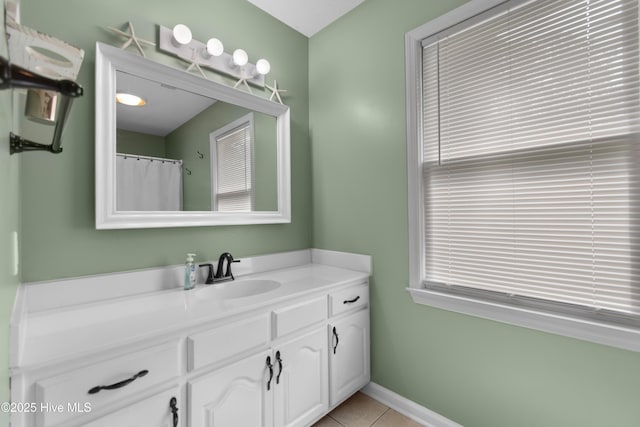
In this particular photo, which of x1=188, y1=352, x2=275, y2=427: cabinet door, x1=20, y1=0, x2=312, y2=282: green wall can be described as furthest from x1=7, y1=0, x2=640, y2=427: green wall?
x1=188, y1=352, x2=275, y2=427: cabinet door

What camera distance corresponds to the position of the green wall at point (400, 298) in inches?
47.7

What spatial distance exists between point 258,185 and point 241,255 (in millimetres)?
477

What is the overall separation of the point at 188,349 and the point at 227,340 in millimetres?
154

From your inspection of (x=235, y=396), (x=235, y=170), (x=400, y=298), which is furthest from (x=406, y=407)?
(x=235, y=170)

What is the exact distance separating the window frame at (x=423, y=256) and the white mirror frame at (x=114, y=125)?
3.16 ft

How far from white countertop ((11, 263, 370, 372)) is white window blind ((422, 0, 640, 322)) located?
806mm

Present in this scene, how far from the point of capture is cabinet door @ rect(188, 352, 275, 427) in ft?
3.68

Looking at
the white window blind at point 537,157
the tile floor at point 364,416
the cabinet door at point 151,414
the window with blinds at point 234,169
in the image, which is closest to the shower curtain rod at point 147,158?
the window with blinds at point 234,169

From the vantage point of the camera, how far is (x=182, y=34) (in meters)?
1.56

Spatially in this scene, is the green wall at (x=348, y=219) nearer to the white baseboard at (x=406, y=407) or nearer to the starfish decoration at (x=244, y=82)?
the white baseboard at (x=406, y=407)

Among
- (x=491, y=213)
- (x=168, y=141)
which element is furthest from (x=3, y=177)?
(x=491, y=213)

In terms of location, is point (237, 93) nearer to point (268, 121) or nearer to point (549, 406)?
point (268, 121)

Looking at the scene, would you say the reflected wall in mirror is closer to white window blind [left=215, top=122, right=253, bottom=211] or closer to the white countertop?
white window blind [left=215, top=122, right=253, bottom=211]

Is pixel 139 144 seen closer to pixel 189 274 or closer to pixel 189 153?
pixel 189 153
